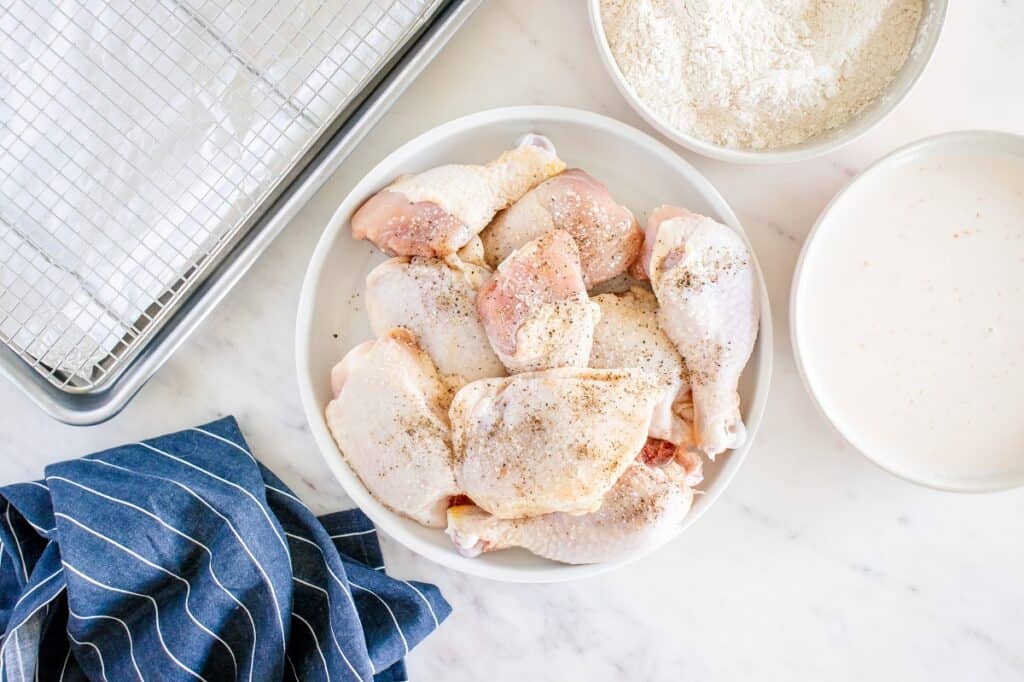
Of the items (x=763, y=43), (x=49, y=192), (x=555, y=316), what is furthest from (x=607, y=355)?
(x=49, y=192)

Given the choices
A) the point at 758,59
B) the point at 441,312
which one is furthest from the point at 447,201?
the point at 758,59

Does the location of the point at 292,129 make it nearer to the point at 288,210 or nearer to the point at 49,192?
the point at 288,210

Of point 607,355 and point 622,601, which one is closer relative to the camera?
point 607,355

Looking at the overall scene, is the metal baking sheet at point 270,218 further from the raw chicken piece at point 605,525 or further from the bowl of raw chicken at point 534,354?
the raw chicken piece at point 605,525

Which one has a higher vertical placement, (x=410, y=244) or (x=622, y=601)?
(x=410, y=244)

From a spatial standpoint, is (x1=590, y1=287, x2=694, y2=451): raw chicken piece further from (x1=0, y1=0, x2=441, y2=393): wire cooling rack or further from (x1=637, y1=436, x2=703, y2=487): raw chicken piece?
(x1=0, y1=0, x2=441, y2=393): wire cooling rack

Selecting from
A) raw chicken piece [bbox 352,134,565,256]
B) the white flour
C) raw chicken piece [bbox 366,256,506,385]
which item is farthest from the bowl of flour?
raw chicken piece [bbox 366,256,506,385]

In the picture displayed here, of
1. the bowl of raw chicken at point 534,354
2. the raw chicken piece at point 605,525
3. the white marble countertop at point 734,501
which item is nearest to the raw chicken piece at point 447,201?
the bowl of raw chicken at point 534,354
